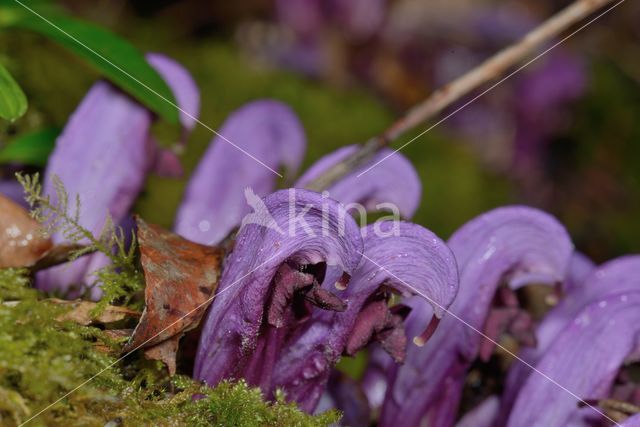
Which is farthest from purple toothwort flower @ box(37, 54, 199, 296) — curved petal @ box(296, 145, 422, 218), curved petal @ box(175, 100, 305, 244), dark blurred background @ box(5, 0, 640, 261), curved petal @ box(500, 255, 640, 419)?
dark blurred background @ box(5, 0, 640, 261)

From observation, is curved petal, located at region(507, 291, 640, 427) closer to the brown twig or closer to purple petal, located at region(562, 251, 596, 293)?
purple petal, located at region(562, 251, 596, 293)

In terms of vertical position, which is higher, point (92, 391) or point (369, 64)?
point (369, 64)

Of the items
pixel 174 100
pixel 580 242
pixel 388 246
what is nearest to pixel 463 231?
pixel 388 246

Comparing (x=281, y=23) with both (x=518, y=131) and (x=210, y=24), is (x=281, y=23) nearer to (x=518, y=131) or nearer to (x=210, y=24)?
(x=210, y=24)

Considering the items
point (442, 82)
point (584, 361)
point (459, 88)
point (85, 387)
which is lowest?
point (85, 387)

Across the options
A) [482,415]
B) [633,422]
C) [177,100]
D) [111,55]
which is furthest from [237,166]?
[633,422]

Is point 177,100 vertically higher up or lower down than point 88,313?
higher up

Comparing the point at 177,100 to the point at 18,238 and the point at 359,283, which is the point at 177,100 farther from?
the point at 359,283
